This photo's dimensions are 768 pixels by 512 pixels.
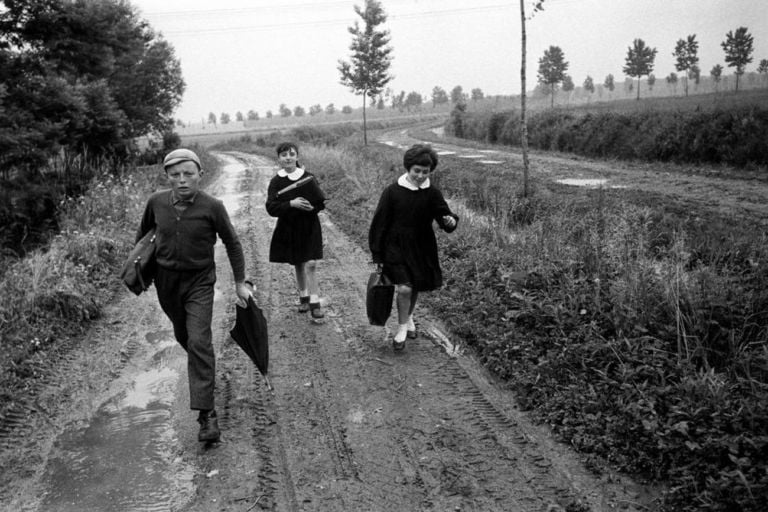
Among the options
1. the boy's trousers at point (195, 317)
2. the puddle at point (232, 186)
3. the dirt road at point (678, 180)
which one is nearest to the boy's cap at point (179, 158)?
the boy's trousers at point (195, 317)

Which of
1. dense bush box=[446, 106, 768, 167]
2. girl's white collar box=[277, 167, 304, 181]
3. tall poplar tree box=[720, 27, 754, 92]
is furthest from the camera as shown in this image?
tall poplar tree box=[720, 27, 754, 92]

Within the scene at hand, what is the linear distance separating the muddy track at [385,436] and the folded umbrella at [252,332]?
15.4 inches

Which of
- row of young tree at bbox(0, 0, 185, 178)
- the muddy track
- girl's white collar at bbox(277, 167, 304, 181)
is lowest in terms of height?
the muddy track

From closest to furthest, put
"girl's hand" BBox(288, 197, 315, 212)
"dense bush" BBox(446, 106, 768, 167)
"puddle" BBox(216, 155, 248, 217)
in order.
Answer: "girl's hand" BBox(288, 197, 315, 212), "puddle" BBox(216, 155, 248, 217), "dense bush" BBox(446, 106, 768, 167)

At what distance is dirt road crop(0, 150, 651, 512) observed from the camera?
323 cm

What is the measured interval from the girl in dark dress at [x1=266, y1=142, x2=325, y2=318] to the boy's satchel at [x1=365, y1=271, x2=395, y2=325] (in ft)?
3.48

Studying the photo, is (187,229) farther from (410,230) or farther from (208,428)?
(410,230)

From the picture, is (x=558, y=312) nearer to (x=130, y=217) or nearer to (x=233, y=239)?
(x=233, y=239)

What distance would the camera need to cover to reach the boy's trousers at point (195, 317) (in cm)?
382

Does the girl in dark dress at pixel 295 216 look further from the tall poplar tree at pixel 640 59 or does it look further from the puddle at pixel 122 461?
the tall poplar tree at pixel 640 59

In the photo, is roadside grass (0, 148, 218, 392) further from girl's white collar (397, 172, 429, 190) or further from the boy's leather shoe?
girl's white collar (397, 172, 429, 190)

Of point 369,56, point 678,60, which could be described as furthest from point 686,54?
point 369,56

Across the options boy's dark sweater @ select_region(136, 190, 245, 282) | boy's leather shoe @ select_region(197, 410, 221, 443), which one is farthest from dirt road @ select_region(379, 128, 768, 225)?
boy's leather shoe @ select_region(197, 410, 221, 443)

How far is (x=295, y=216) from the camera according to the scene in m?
6.11
